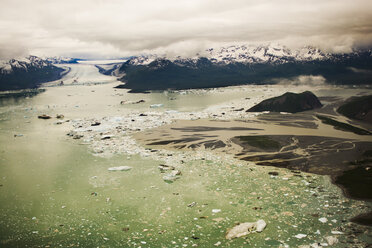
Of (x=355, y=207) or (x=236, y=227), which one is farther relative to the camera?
Answer: (x=355, y=207)

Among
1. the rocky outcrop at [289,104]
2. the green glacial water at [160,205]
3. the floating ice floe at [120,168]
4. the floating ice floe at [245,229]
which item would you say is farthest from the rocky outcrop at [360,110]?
the floating ice floe at [120,168]

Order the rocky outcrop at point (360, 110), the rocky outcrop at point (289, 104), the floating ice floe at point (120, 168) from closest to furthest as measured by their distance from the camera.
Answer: the floating ice floe at point (120, 168)
the rocky outcrop at point (360, 110)
the rocky outcrop at point (289, 104)

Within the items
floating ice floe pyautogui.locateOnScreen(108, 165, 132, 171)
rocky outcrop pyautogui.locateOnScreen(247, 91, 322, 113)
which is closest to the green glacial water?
floating ice floe pyautogui.locateOnScreen(108, 165, 132, 171)

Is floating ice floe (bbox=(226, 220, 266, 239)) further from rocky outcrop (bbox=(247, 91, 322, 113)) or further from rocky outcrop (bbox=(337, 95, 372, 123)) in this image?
rocky outcrop (bbox=(247, 91, 322, 113))

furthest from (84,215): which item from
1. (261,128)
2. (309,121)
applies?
(309,121)

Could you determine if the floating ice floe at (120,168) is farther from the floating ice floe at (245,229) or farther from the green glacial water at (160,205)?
the floating ice floe at (245,229)

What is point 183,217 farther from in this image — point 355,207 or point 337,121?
point 337,121
